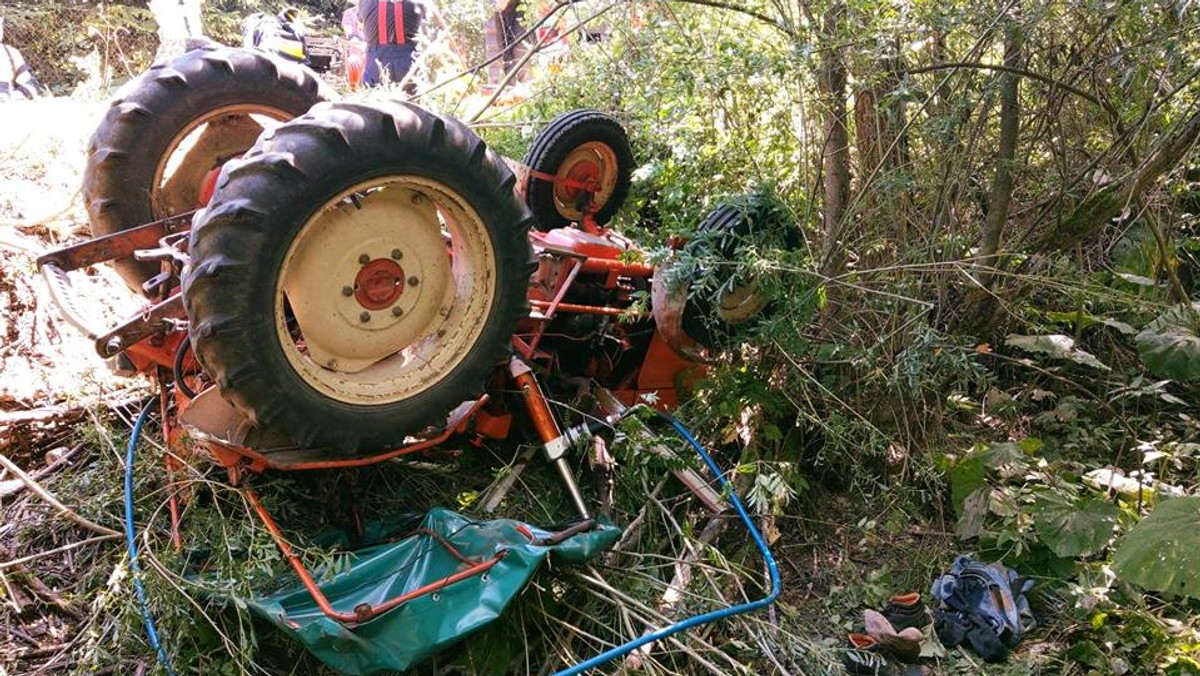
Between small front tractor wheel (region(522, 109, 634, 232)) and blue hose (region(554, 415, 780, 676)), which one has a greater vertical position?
small front tractor wheel (region(522, 109, 634, 232))

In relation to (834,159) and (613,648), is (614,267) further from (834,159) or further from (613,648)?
(613,648)

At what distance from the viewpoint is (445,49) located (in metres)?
8.34

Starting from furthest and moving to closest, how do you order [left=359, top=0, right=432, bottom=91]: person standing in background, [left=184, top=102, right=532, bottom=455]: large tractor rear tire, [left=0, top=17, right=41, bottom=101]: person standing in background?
[left=359, top=0, right=432, bottom=91]: person standing in background, [left=0, top=17, right=41, bottom=101]: person standing in background, [left=184, top=102, right=532, bottom=455]: large tractor rear tire

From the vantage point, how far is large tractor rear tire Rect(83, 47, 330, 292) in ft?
9.86

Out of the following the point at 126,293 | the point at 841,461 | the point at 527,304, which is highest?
the point at 527,304

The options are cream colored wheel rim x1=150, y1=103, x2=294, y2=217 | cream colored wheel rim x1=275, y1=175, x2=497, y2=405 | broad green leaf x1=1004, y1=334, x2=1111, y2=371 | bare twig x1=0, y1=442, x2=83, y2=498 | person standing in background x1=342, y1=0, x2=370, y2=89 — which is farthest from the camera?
person standing in background x1=342, y1=0, x2=370, y2=89

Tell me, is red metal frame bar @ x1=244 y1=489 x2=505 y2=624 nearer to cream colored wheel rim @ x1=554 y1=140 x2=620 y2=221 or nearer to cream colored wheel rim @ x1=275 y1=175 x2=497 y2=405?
cream colored wheel rim @ x1=275 y1=175 x2=497 y2=405

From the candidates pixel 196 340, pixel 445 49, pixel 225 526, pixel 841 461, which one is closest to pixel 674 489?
pixel 841 461

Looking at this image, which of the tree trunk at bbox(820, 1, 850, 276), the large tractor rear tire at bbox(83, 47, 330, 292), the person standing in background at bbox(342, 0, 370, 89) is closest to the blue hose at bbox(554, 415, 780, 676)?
the tree trunk at bbox(820, 1, 850, 276)

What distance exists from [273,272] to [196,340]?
10.2 inches

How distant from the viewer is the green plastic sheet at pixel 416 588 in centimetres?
235

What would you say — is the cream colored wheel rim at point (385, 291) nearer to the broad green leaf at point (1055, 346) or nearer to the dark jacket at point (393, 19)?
the broad green leaf at point (1055, 346)

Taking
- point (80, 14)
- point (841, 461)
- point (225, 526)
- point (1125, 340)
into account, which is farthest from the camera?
point (80, 14)

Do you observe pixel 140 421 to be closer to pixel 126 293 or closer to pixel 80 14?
pixel 126 293
